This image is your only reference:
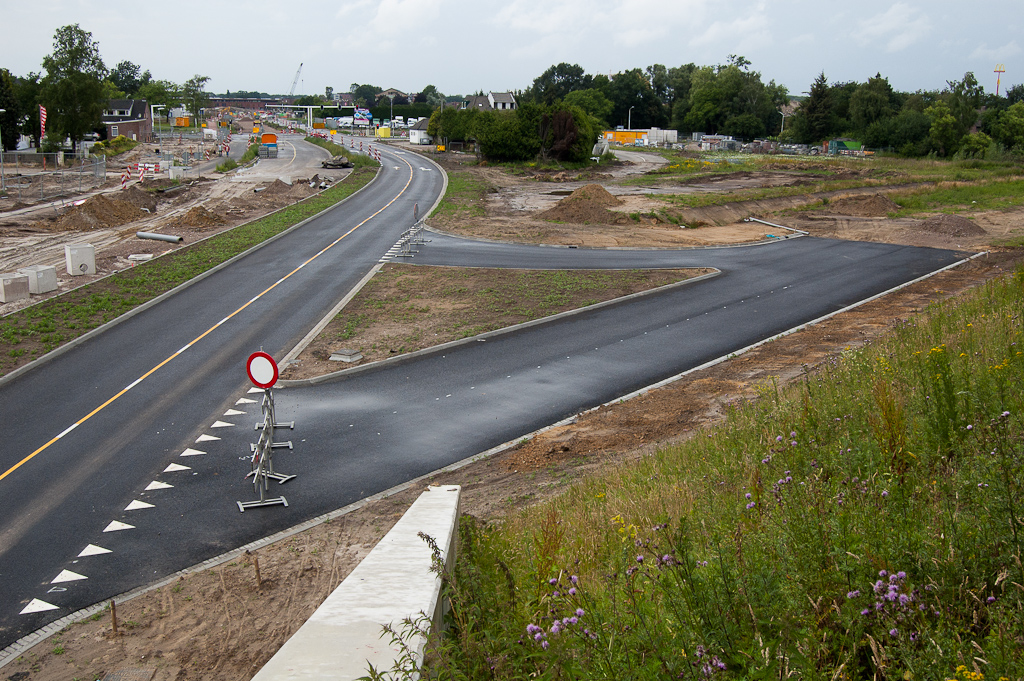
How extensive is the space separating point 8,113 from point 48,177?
23.8 metres

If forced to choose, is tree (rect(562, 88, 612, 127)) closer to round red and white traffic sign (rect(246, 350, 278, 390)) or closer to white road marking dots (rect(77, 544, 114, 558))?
round red and white traffic sign (rect(246, 350, 278, 390))

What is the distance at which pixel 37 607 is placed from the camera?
9.96 meters

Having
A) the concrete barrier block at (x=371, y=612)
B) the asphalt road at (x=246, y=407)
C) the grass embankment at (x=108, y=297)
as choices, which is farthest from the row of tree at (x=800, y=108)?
the concrete barrier block at (x=371, y=612)

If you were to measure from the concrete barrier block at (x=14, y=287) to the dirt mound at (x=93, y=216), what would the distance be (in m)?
17.7

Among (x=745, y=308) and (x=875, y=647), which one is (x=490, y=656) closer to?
(x=875, y=647)

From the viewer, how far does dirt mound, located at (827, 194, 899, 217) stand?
158 ft

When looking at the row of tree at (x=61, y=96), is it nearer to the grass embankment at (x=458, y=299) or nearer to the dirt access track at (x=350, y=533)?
the grass embankment at (x=458, y=299)

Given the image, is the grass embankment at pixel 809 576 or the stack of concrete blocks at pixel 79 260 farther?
the stack of concrete blocks at pixel 79 260

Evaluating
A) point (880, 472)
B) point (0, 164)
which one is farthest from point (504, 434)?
point (0, 164)

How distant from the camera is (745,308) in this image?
2494 centimetres

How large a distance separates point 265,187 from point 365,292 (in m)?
33.1

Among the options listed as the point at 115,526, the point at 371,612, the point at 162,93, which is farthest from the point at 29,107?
the point at 371,612

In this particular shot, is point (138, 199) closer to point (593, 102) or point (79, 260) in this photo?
point (79, 260)

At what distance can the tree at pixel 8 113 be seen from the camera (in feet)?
256
